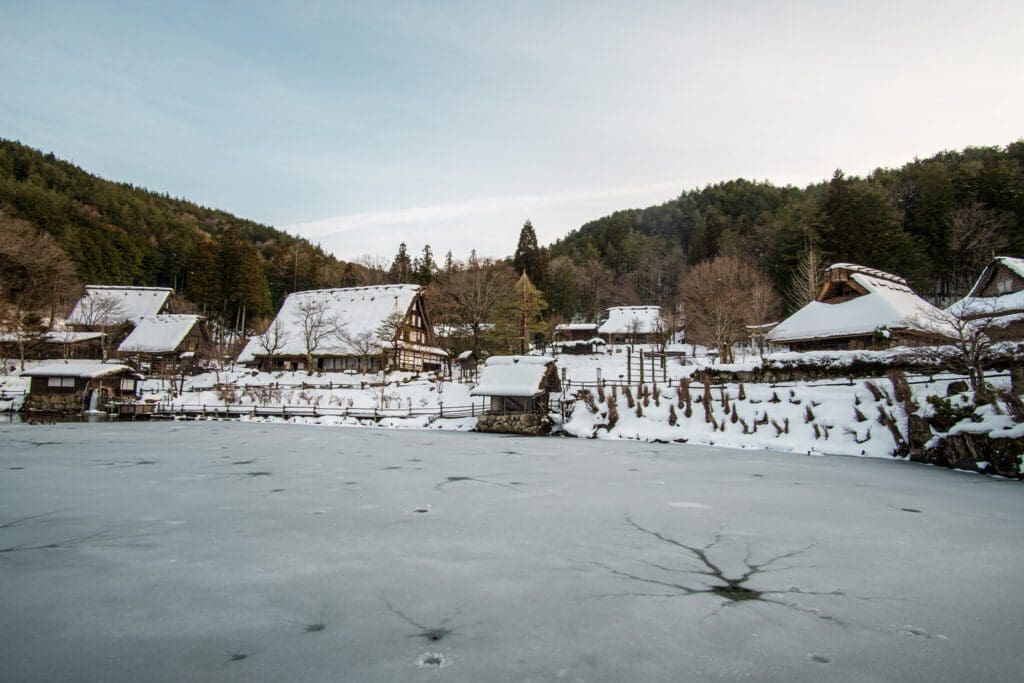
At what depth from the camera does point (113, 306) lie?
149 feet

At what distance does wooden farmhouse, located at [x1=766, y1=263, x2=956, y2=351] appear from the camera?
25188 millimetres

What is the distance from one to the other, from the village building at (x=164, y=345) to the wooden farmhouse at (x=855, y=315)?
4282 cm

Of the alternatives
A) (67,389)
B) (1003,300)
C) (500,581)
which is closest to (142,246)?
(67,389)

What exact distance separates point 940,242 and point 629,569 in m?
55.5

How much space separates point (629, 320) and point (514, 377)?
3285 centimetres

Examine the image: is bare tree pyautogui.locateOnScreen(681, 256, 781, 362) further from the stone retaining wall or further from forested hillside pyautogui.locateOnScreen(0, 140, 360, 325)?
forested hillside pyautogui.locateOnScreen(0, 140, 360, 325)

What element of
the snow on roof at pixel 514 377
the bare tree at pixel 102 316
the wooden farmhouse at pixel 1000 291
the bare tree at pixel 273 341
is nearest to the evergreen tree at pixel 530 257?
the bare tree at pixel 273 341

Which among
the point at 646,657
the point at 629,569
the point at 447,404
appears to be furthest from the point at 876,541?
the point at 447,404

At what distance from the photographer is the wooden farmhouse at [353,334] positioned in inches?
→ 1526

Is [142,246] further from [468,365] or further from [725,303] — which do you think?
[725,303]

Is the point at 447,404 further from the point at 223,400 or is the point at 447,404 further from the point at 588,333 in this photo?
the point at 588,333

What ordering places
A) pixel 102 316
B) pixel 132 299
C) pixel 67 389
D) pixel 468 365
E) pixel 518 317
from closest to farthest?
pixel 67 389, pixel 518 317, pixel 468 365, pixel 102 316, pixel 132 299

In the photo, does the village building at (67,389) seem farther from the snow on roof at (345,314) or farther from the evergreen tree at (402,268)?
the evergreen tree at (402,268)

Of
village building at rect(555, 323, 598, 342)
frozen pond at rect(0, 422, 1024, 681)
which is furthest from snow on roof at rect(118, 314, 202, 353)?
frozen pond at rect(0, 422, 1024, 681)
